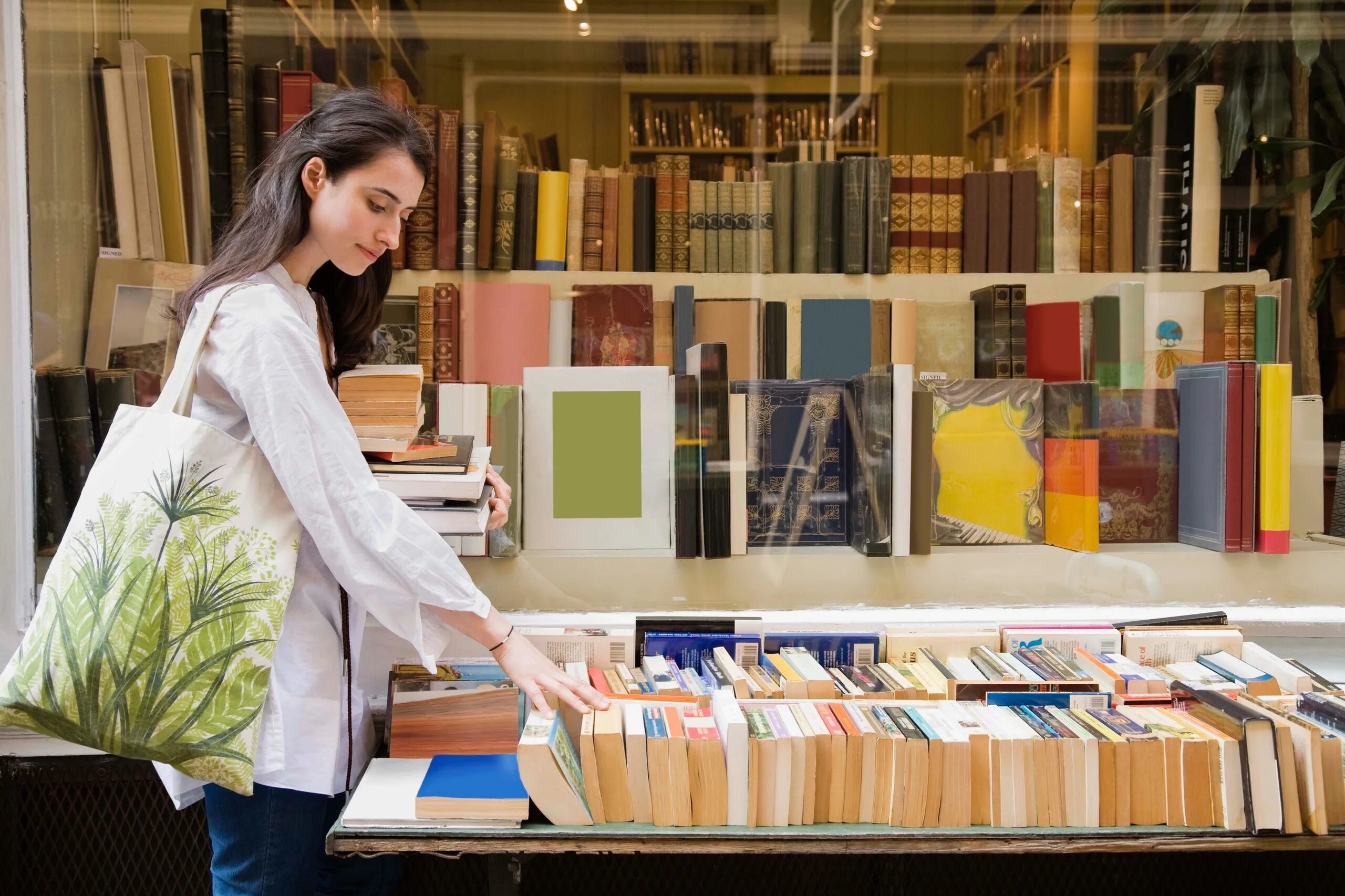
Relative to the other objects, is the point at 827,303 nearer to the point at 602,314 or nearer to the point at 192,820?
the point at 602,314

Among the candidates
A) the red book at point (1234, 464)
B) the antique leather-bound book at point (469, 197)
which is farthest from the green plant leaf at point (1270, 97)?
the antique leather-bound book at point (469, 197)

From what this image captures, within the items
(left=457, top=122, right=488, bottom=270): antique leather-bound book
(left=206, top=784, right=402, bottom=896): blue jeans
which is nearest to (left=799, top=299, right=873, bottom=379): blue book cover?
(left=457, top=122, right=488, bottom=270): antique leather-bound book

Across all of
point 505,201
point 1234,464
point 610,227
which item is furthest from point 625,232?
point 1234,464

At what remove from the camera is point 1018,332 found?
7.68 ft

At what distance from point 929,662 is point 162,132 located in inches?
76.3

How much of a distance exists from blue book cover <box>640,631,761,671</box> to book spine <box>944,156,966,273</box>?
0.98 m

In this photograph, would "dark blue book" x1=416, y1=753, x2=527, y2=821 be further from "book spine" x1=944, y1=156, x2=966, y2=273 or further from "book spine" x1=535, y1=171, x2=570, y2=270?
"book spine" x1=944, y1=156, x2=966, y2=273

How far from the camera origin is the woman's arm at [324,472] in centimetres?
130

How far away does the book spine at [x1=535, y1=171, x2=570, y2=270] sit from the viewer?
230cm

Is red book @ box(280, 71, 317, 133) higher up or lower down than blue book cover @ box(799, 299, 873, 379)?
higher up

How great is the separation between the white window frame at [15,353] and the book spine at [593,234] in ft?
3.71

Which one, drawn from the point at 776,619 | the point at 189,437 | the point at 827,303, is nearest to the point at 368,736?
the point at 189,437

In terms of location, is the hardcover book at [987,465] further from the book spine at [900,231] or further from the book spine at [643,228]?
the book spine at [643,228]

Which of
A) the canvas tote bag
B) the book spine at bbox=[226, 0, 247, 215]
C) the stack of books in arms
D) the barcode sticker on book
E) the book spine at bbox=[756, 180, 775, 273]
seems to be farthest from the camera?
the book spine at bbox=[756, 180, 775, 273]
